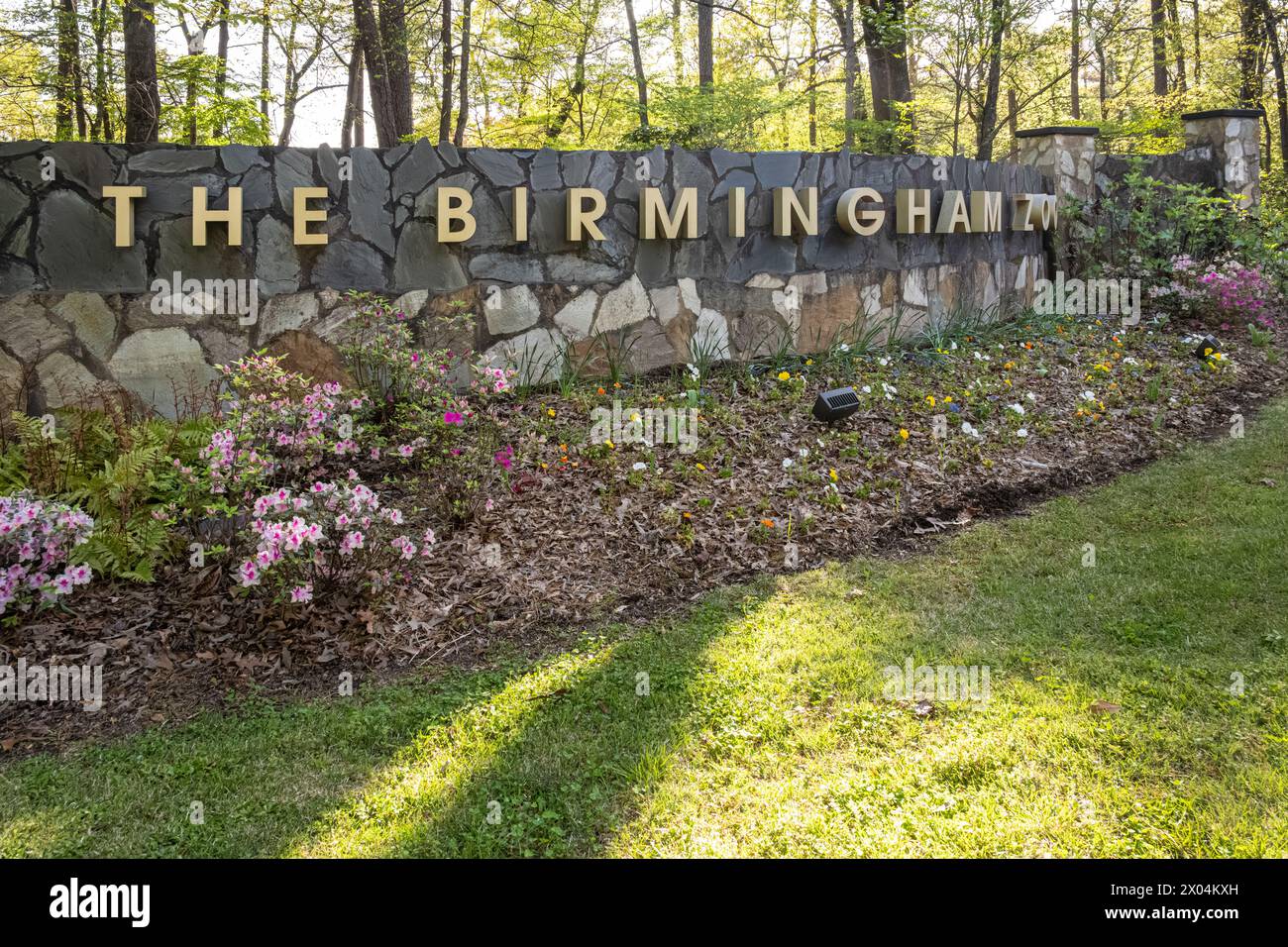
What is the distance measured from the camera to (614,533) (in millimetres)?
4379

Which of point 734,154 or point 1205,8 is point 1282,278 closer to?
point 734,154

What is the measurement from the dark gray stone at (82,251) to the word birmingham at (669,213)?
0.10 meters

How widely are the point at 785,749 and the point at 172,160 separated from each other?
4459 millimetres

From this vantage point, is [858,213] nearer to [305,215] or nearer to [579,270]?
[579,270]

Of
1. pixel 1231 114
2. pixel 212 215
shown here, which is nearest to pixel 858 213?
pixel 212 215

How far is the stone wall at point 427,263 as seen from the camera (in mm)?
4793

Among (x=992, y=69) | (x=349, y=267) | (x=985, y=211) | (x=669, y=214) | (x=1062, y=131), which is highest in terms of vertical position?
(x=992, y=69)

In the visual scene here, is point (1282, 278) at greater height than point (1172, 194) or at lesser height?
lesser

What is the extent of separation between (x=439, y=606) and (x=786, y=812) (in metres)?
1.85

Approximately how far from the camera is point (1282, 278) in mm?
9039

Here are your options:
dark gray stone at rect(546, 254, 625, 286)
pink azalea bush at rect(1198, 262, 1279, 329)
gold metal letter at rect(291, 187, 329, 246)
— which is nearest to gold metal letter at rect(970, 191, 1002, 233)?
pink azalea bush at rect(1198, 262, 1279, 329)

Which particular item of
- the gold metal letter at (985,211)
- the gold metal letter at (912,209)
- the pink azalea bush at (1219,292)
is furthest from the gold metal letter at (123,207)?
the pink azalea bush at (1219,292)

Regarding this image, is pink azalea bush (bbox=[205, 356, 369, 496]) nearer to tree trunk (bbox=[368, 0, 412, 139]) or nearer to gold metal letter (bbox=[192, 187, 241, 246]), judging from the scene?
gold metal letter (bbox=[192, 187, 241, 246])

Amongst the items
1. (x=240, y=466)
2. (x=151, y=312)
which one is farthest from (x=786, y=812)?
(x=151, y=312)
